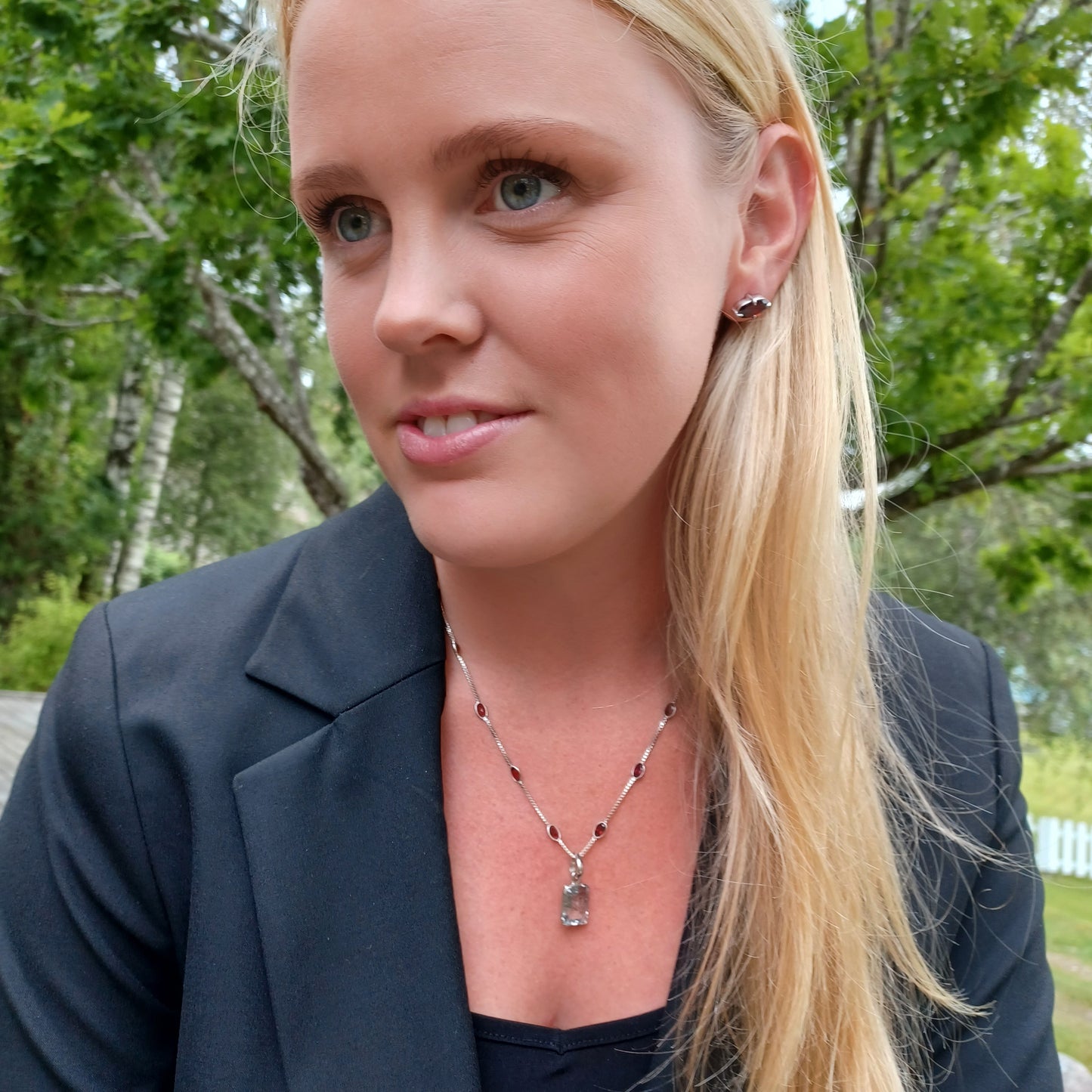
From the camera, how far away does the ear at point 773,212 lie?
1.54m

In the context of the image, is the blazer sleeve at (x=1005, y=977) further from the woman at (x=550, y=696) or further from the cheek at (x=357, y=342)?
the cheek at (x=357, y=342)

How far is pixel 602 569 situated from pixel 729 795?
38cm

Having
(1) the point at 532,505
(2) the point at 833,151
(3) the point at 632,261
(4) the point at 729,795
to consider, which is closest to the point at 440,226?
(3) the point at 632,261

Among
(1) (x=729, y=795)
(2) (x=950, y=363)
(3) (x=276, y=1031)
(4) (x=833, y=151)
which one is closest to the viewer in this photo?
Result: (3) (x=276, y=1031)

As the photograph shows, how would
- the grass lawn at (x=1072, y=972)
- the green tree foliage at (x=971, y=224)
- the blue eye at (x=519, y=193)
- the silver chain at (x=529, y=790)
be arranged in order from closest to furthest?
the blue eye at (x=519, y=193), the silver chain at (x=529, y=790), the green tree foliage at (x=971, y=224), the grass lawn at (x=1072, y=972)

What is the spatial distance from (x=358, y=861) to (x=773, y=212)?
1.07 m

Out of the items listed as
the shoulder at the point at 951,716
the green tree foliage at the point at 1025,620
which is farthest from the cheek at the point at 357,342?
the green tree foliage at the point at 1025,620

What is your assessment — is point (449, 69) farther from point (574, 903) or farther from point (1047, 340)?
point (1047, 340)

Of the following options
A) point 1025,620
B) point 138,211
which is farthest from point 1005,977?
point 1025,620

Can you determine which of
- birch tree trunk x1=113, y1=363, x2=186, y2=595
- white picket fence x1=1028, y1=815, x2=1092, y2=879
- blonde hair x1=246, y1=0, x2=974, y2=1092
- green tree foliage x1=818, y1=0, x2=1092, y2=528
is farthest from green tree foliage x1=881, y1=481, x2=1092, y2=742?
birch tree trunk x1=113, y1=363, x2=186, y2=595

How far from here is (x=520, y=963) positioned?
1.48 m

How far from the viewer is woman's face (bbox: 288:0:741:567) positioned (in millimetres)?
1168

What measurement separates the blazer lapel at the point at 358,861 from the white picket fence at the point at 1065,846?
21.8 feet

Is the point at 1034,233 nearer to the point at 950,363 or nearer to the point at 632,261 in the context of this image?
the point at 950,363
